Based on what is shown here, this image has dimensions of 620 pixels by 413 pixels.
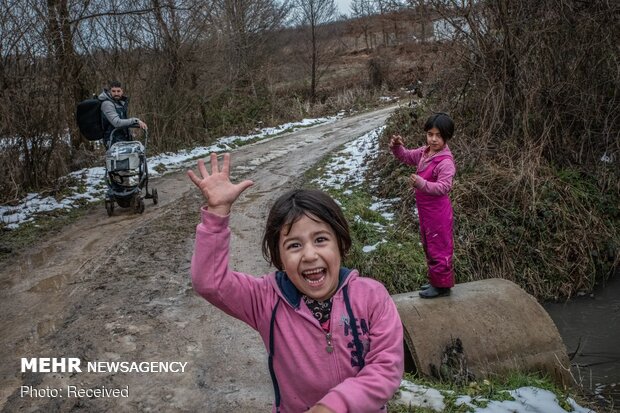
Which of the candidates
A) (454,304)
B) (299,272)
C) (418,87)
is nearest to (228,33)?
(418,87)

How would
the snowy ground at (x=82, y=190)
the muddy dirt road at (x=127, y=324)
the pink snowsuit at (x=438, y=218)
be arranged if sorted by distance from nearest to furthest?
the muddy dirt road at (x=127, y=324) → the pink snowsuit at (x=438, y=218) → the snowy ground at (x=82, y=190)

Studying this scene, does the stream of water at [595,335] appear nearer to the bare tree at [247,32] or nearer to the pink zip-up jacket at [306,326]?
the pink zip-up jacket at [306,326]

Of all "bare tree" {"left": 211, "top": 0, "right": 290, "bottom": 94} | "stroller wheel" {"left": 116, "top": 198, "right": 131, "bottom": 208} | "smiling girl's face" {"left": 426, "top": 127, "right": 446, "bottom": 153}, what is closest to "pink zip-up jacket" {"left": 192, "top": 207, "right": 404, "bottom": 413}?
"smiling girl's face" {"left": 426, "top": 127, "right": 446, "bottom": 153}

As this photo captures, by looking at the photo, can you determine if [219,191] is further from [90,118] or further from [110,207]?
[90,118]

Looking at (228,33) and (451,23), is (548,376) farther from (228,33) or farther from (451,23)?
(228,33)

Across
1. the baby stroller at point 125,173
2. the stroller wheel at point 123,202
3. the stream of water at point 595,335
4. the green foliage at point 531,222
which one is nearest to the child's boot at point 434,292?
the stream of water at point 595,335

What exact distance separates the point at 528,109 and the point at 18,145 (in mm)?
8940

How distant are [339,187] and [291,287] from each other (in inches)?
314

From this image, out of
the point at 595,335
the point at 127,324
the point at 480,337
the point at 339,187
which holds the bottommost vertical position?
the point at 595,335

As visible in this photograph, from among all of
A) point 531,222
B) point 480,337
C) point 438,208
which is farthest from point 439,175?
point 531,222

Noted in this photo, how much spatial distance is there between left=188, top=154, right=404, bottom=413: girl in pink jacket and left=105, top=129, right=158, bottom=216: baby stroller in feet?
21.7

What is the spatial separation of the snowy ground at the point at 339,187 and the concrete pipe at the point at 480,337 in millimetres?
490

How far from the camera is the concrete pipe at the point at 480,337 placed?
14.1ft

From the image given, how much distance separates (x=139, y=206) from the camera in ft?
28.4
